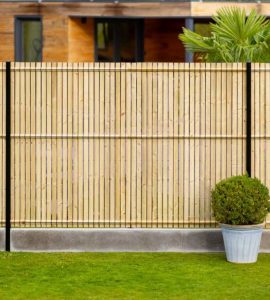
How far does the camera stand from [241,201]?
12.3 metres

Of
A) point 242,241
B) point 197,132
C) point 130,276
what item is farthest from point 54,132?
point 242,241

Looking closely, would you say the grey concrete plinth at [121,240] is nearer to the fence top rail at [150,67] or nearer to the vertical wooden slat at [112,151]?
the vertical wooden slat at [112,151]

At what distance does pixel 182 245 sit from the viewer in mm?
13414

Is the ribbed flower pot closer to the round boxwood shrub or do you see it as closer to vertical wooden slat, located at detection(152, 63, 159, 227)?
the round boxwood shrub

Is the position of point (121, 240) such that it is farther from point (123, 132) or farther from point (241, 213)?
point (241, 213)

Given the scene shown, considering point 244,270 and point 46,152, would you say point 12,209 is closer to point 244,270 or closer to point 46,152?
point 46,152

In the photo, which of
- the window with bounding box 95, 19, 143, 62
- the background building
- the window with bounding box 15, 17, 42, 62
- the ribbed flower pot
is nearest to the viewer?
the ribbed flower pot

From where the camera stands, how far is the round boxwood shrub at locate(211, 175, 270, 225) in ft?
40.4

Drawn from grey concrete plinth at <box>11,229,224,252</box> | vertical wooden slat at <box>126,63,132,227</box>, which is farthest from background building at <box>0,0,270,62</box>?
grey concrete plinth at <box>11,229,224,252</box>

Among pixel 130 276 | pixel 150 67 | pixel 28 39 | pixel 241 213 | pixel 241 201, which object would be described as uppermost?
pixel 28 39

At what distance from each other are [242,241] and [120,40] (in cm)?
1692

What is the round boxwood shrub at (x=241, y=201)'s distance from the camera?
40.4 feet

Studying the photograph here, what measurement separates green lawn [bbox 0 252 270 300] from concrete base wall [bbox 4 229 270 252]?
5.9 inches

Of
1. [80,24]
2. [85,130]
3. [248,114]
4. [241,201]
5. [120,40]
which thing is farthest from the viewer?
[120,40]
